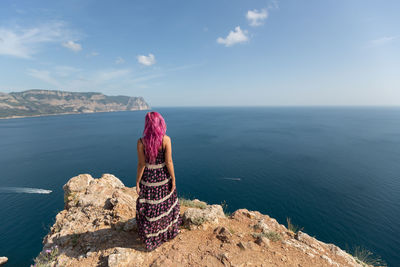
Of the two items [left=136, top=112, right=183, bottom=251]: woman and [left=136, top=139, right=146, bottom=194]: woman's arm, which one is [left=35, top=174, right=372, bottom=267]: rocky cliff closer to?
[left=136, top=112, right=183, bottom=251]: woman

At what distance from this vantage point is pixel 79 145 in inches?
3027

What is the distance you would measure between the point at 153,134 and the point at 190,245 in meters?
3.87

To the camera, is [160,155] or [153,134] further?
[160,155]

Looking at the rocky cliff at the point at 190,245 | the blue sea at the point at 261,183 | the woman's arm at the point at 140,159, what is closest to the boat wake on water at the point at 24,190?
the blue sea at the point at 261,183

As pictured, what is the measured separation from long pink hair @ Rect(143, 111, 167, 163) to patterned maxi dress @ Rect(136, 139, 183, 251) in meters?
0.30

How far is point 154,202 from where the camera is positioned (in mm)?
4984

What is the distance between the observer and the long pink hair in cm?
436

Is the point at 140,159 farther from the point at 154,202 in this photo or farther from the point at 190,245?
the point at 190,245

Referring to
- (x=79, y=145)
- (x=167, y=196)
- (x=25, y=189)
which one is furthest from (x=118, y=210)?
(x=79, y=145)

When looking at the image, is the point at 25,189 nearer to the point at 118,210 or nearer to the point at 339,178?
the point at 118,210

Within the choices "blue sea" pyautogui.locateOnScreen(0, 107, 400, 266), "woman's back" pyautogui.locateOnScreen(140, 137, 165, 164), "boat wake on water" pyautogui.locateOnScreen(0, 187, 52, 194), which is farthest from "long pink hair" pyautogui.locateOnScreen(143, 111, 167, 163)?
"boat wake on water" pyautogui.locateOnScreen(0, 187, 52, 194)

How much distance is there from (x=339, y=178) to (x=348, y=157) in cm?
1900

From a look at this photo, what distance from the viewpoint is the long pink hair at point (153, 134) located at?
4355mm

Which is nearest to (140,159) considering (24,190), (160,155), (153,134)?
(160,155)
